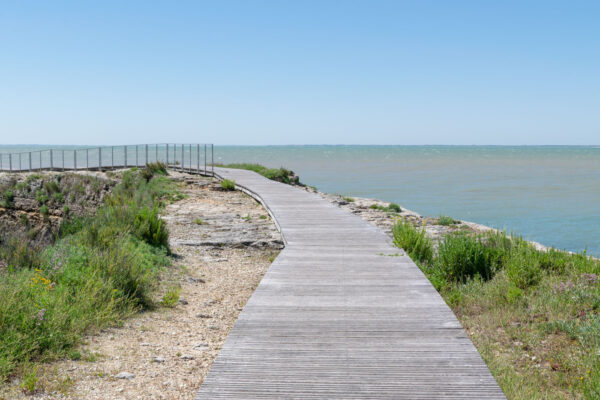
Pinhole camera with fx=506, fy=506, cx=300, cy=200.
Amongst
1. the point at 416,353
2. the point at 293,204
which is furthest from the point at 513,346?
the point at 293,204

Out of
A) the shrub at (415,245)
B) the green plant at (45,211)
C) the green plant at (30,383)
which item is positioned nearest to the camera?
the green plant at (30,383)

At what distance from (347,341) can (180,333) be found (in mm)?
2123

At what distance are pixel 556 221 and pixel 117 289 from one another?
2114 centimetres

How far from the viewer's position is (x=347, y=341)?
411 centimetres

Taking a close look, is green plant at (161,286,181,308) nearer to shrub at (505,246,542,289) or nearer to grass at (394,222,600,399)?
grass at (394,222,600,399)

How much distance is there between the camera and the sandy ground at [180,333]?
3.98 meters

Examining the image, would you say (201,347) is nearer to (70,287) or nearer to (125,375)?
(125,375)

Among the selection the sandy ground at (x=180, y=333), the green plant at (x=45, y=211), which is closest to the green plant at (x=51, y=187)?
the green plant at (x=45, y=211)

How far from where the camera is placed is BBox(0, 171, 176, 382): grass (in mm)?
4449

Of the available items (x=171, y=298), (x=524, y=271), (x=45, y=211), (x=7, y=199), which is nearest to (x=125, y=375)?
(x=171, y=298)

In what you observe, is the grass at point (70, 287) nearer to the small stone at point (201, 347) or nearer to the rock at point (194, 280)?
the rock at point (194, 280)

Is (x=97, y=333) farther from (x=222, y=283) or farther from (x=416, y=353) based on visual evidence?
(x=416, y=353)

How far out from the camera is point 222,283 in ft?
24.7

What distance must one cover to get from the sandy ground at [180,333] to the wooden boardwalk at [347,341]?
0.62 meters
